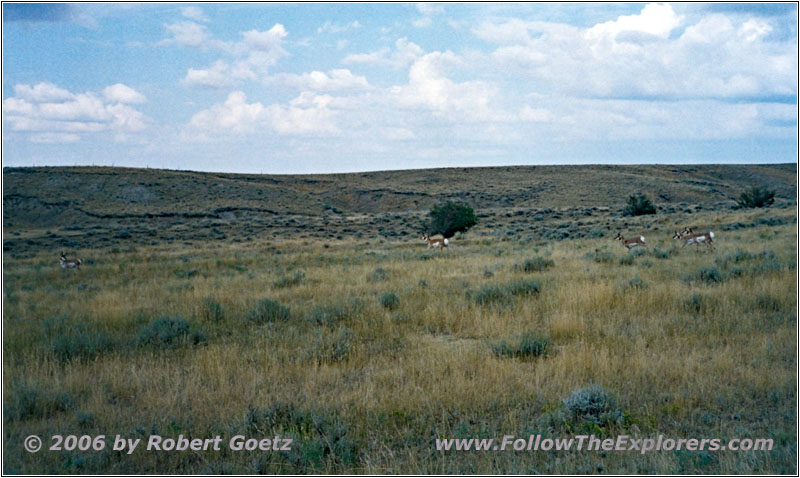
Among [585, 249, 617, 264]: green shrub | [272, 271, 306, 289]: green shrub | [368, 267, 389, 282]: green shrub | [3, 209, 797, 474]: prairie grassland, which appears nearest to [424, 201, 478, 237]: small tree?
[585, 249, 617, 264]: green shrub

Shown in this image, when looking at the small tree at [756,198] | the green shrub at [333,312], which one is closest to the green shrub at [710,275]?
the green shrub at [333,312]

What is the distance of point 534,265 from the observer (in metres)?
14.0

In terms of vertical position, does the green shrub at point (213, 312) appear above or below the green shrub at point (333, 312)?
below

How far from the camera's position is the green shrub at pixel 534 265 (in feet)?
45.1

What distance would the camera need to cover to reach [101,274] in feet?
61.2

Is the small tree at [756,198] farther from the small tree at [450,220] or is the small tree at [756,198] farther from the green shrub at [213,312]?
the green shrub at [213,312]

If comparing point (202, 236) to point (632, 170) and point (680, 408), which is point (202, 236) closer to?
point (680, 408)

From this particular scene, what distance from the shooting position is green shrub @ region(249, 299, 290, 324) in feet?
29.0

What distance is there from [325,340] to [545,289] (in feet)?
16.1

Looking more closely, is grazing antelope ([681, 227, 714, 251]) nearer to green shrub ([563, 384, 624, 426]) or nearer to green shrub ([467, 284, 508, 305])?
green shrub ([467, 284, 508, 305])

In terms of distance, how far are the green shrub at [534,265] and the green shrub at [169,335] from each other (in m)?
8.32

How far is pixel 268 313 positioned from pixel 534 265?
7418mm

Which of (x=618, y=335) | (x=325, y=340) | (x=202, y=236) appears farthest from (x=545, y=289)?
(x=202, y=236)

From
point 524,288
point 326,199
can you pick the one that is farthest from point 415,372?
point 326,199
